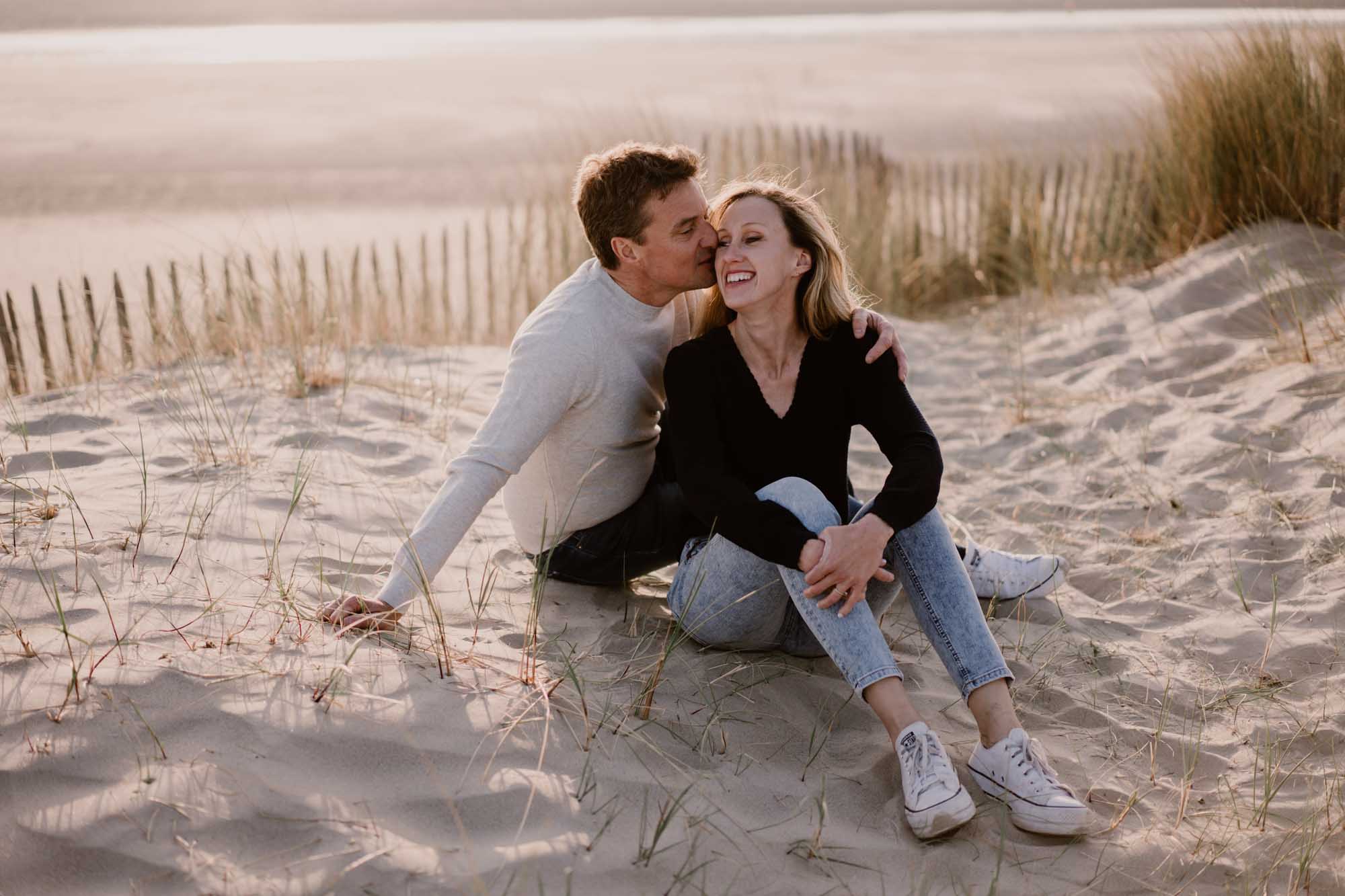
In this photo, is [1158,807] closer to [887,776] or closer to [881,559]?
[887,776]

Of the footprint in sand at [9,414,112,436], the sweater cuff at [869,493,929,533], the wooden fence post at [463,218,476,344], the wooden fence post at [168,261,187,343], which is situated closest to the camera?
the sweater cuff at [869,493,929,533]

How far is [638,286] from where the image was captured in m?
3.01

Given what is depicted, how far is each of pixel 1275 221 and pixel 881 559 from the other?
14.6ft

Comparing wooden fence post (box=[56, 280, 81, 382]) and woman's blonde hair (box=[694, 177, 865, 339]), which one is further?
wooden fence post (box=[56, 280, 81, 382])

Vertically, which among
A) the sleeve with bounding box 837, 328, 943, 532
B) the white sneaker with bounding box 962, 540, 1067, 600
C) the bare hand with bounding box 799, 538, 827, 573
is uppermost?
the sleeve with bounding box 837, 328, 943, 532

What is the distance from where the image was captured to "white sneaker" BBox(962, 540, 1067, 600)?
10.9 ft

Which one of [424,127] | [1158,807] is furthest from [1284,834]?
[424,127]

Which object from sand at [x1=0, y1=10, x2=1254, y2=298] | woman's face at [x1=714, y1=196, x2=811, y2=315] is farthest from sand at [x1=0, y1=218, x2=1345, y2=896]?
sand at [x1=0, y1=10, x2=1254, y2=298]

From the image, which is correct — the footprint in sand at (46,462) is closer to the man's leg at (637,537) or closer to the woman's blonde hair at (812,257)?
the man's leg at (637,537)

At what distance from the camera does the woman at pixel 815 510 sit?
94.7 inches

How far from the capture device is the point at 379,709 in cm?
231

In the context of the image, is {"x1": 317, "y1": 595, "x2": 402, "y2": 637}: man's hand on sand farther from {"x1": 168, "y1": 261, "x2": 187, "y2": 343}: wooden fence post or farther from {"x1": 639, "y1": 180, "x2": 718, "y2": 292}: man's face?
{"x1": 168, "y1": 261, "x2": 187, "y2": 343}: wooden fence post

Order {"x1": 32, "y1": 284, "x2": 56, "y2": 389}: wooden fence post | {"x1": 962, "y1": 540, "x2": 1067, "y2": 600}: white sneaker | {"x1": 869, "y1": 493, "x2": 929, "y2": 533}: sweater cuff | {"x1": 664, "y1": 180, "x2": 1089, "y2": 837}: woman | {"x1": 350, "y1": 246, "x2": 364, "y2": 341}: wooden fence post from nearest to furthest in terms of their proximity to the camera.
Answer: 1. {"x1": 664, "y1": 180, "x2": 1089, "y2": 837}: woman
2. {"x1": 869, "y1": 493, "x2": 929, "y2": 533}: sweater cuff
3. {"x1": 962, "y1": 540, "x2": 1067, "y2": 600}: white sneaker
4. {"x1": 32, "y1": 284, "x2": 56, "y2": 389}: wooden fence post
5. {"x1": 350, "y1": 246, "x2": 364, "y2": 341}: wooden fence post

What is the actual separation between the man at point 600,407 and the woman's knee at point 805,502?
0.46m
